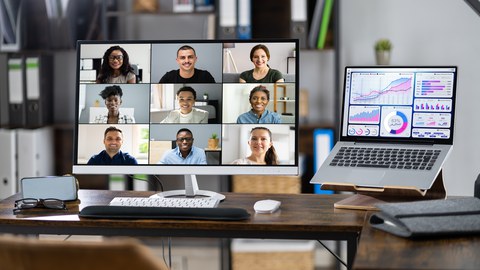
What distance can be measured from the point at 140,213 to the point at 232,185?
189 cm

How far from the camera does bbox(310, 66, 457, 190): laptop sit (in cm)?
251

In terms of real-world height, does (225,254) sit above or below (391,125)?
below

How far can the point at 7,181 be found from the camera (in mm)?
4297

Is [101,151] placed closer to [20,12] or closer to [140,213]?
[140,213]

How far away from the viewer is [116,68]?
265cm

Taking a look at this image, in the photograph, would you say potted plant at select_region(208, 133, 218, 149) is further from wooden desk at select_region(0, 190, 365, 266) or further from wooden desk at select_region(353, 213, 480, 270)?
wooden desk at select_region(353, 213, 480, 270)

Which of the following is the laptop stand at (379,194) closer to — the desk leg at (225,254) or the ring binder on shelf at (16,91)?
the desk leg at (225,254)

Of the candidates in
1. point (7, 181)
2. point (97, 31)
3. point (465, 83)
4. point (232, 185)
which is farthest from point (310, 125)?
point (7, 181)

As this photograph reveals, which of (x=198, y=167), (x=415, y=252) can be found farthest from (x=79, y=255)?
(x=198, y=167)

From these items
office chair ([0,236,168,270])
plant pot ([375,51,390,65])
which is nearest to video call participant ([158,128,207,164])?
office chair ([0,236,168,270])

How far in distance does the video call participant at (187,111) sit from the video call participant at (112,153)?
15 cm

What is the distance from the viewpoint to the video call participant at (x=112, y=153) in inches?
103

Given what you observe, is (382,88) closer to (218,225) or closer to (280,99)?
(280,99)

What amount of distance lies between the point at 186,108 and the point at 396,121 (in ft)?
2.11
